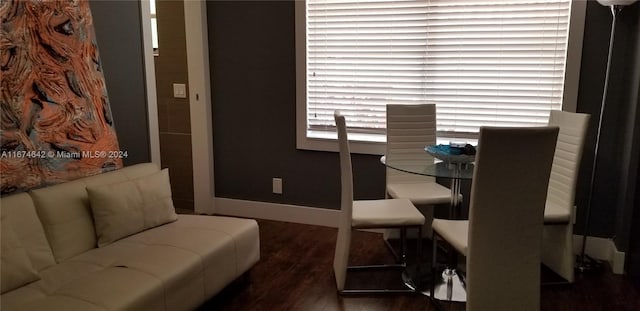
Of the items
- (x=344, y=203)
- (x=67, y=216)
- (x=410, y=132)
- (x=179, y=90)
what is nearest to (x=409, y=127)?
(x=410, y=132)

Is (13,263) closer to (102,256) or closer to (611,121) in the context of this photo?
(102,256)

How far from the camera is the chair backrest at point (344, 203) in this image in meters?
2.59

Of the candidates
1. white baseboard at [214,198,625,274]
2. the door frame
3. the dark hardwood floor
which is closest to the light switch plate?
the door frame

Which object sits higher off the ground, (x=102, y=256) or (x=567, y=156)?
(x=567, y=156)

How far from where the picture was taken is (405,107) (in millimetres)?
3395

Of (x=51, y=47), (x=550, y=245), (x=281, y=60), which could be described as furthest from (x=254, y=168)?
(x=550, y=245)

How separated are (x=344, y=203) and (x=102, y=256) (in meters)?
1.29

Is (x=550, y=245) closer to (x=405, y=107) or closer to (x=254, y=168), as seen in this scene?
(x=405, y=107)

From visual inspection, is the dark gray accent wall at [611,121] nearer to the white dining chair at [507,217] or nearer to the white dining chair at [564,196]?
the white dining chair at [564,196]

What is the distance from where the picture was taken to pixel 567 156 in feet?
9.34

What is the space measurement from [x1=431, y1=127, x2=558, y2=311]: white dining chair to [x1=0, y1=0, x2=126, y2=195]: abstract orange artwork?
2.07 meters

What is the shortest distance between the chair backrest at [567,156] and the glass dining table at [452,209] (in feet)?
1.90

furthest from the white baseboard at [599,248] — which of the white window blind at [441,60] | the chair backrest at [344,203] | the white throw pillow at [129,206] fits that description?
the white throw pillow at [129,206]

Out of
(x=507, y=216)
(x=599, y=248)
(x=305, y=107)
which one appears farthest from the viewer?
(x=305, y=107)
